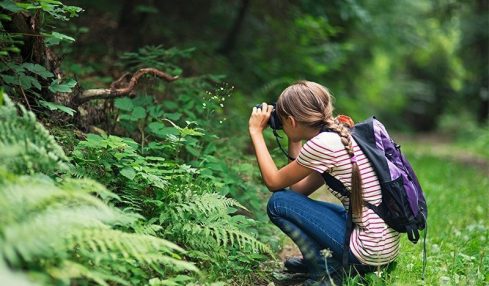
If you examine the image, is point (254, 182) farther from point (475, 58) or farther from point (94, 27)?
point (475, 58)

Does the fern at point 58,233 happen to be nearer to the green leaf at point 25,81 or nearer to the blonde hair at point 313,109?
the green leaf at point 25,81

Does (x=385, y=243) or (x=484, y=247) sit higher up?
(x=385, y=243)

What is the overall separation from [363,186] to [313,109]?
1.79 feet

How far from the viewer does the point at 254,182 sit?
16.1ft

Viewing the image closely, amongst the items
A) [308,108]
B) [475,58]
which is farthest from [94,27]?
[475,58]

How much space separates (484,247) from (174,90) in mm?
3063

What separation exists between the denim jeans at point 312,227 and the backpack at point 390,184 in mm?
105

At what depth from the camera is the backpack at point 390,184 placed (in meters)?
3.19

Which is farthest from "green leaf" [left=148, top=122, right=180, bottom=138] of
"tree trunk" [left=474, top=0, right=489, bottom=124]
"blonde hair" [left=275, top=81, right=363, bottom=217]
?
"tree trunk" [left=474, top=0, right=489, bottom=124]

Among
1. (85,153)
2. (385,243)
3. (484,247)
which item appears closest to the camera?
(385,243)

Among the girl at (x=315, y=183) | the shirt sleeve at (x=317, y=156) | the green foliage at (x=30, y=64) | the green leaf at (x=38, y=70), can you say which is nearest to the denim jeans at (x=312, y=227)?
the girl at (x=315, y=183)

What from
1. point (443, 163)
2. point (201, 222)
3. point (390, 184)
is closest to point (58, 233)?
point (201, 222)

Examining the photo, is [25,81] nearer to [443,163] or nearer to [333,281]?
[333,281]

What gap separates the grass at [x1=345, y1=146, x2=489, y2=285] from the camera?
3.52 m
